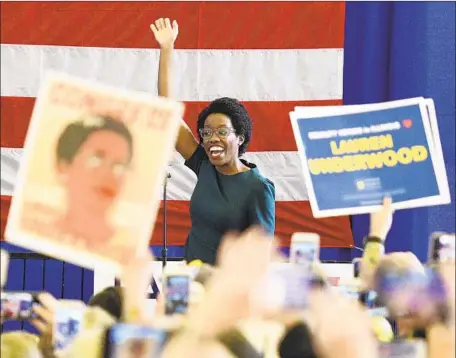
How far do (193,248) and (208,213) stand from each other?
9 centimetres

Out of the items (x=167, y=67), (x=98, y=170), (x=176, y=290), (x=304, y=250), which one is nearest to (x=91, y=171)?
(x=98, y=170)

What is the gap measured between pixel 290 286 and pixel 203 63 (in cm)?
313

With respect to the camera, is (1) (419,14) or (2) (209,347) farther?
(1) (419,14)

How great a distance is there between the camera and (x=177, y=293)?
1064mm

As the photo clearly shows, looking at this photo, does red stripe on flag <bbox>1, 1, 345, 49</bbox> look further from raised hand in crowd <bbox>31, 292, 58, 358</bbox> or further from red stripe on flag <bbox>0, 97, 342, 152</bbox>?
raised hand in crowd <bbox>31, 292, 58, 358</bbox>

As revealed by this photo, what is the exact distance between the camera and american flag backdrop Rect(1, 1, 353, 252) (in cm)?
404

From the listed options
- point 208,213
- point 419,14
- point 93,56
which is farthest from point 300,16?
point 208,213

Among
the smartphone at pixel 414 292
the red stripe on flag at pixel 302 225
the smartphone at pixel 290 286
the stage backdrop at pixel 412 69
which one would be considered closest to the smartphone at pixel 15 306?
the smartphone at pixel 290 286

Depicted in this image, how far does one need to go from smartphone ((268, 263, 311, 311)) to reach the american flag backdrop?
297cm

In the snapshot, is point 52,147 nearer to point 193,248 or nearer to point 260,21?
point 193,248

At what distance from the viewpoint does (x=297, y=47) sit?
4066mm

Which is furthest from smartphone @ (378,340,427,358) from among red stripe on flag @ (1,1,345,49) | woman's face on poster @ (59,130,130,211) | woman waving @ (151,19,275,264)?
red stripe on flag @ (1,1,345,49)

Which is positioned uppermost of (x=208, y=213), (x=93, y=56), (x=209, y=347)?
(x=93, y=56)

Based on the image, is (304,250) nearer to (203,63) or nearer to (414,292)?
(414,292)
